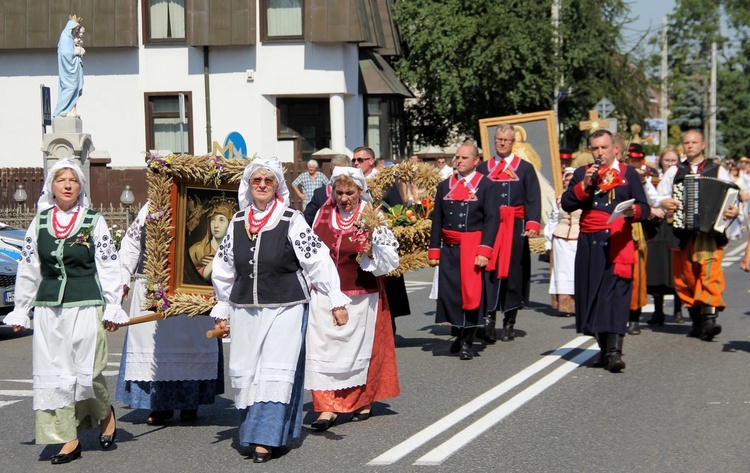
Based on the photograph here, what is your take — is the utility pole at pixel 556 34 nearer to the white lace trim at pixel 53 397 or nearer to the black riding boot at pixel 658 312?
the black riding boot at pixel 658 312

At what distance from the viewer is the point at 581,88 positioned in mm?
38938

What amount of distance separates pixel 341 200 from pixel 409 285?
448 inches

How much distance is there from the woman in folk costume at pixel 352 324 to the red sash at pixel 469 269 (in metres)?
2.63

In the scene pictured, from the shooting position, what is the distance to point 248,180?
7750mm

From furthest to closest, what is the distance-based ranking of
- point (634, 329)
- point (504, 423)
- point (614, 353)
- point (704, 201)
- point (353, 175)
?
point (634, 329) < point (704, 201) < point (614, 353) < point (353, 175) < point (504, 423)

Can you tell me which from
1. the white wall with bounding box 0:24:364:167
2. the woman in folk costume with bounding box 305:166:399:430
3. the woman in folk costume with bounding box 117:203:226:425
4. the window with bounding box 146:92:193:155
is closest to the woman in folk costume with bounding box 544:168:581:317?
the woman in folk costume with bounding box 305:166:399:430

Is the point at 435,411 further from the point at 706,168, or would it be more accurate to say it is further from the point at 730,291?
the point at 730,291

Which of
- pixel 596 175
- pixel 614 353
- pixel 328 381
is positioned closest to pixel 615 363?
pixel 614 353

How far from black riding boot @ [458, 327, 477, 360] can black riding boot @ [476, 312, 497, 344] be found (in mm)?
846

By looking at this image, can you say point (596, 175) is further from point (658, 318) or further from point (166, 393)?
point (166, 393)

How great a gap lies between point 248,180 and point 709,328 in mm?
6598

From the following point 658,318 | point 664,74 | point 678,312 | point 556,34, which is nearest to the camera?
point 658,318

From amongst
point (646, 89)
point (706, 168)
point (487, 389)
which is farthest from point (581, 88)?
point (487, 389)

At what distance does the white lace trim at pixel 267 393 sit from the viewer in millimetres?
7492
